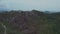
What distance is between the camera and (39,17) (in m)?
3.39

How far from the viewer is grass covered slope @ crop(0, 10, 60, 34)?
3172 mm

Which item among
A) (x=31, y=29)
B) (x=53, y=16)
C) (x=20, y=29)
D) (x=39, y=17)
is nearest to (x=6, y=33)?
(x=20, y=29)

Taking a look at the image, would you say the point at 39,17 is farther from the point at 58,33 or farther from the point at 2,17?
the point at 2,17

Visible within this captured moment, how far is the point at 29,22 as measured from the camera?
11.0 feet

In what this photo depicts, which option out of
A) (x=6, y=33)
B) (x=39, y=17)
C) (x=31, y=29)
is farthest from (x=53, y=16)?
(x=6, y=33)

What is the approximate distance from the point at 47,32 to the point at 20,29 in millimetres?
553

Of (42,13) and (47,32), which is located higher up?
(42,13)

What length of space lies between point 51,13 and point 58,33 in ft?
1.54

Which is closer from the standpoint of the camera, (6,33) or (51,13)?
(6,33)

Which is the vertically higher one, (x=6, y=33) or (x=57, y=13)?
(x=57, y=13)

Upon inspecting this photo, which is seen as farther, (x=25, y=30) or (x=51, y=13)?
(x=51, y=13)

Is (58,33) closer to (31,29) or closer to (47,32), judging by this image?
(47,32)

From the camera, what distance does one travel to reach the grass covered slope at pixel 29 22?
3172 millimetres

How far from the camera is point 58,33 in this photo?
3.23 metres
